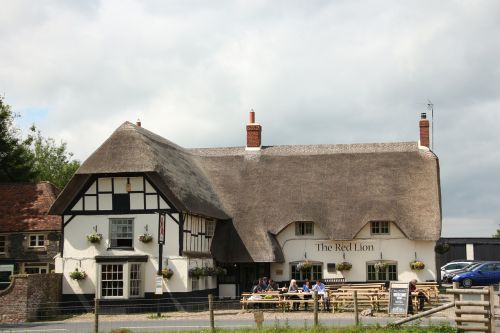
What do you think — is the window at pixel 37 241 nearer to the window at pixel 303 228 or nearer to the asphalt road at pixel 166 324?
the asphalt road at pixel 166 324

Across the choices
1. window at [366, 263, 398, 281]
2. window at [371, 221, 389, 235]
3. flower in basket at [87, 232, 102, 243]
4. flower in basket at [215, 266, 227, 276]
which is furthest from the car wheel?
flower in basket at [87, 232, 102, 243]

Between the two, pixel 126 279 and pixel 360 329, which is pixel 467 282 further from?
pixel 360 329

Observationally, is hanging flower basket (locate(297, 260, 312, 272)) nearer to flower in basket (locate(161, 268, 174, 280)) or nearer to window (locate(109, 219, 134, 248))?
flower in basket (locate(161, 268, 174, 280))

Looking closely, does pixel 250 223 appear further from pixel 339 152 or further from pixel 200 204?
pixel 339 152

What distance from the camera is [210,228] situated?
1495 inches

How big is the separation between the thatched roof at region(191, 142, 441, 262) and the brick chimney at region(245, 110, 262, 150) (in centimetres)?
→ 50

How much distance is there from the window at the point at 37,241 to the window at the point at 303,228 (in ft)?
42.2

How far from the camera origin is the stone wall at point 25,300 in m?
29.5

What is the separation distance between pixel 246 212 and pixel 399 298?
546 inches

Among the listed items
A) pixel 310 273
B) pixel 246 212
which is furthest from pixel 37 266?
pixel 310 273

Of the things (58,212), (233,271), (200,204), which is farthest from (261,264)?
(58,212)

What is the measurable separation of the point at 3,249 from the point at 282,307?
50.9 ft

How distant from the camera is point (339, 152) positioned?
42750 mm

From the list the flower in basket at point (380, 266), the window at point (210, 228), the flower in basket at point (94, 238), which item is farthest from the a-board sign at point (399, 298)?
the flower in basket at point (94, 238)
